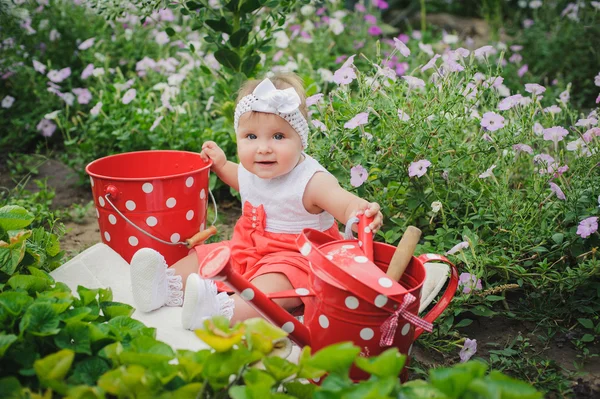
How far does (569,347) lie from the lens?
185 centimetres

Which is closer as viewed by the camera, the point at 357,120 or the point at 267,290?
the point at 267,290

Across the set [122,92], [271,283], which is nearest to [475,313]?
[271,283]

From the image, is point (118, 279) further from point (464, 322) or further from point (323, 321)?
point (464, 322)

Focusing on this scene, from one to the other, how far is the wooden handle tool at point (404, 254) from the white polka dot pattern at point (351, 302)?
0.54 ft

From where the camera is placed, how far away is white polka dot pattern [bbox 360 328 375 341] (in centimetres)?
142

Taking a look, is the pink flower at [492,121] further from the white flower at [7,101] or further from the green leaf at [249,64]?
the white flower at [7,101]

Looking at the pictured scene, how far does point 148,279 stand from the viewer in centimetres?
183

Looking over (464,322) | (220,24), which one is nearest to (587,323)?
(464,322)

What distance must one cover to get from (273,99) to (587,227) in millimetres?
1008

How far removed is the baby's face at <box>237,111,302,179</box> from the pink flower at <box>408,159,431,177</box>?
382 mm

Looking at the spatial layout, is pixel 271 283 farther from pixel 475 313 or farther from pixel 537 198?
pixel 537 198

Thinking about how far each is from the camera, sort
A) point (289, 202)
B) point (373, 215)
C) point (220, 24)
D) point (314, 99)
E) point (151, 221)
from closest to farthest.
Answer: point (373, 215) < point (289, 202) < point (151, 221) < point (314, 99) < point (220, 24)

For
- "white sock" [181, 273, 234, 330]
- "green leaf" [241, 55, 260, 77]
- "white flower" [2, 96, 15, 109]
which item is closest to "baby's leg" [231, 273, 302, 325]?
"white sock" [181, 273, 234, 330]

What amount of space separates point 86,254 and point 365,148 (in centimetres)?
102
